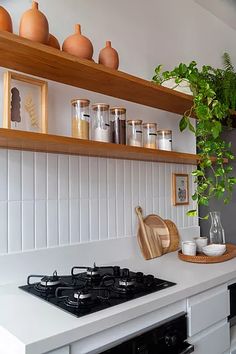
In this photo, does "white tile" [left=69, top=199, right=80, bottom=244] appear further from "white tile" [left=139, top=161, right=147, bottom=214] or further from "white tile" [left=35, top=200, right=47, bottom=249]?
"white tile" [left=139, top=161, right=147, bottom=214]

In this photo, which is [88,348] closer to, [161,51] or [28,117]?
[28,117]

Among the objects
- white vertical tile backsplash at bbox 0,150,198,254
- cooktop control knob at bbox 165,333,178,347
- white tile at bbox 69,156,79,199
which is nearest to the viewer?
cooktop control knob at bbox 165,333,178,347

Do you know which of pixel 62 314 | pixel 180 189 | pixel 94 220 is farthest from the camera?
pixel 180 189

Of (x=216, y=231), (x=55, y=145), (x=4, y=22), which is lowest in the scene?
(x=216, y=231)

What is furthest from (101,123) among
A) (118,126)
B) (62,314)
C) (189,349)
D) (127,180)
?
(189,349)

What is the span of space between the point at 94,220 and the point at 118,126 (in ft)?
1.68

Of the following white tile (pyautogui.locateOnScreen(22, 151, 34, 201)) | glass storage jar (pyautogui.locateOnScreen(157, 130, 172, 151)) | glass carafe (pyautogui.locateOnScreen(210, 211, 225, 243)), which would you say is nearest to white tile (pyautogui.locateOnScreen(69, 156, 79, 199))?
white tile (pyautogui.locateOnScreen(22, 151, 34, 201))

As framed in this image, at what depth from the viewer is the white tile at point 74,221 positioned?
1608 mm

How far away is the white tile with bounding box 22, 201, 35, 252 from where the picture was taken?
1427 millimetres

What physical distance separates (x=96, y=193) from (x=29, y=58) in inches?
30.1

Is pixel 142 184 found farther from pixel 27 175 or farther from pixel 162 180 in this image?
pixel 27 175

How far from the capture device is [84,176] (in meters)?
1.67

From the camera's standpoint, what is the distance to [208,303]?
4.63ft

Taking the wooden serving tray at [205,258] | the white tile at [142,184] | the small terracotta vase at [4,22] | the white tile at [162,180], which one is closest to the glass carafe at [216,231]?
the wooden serving tray at [205,258]
